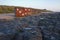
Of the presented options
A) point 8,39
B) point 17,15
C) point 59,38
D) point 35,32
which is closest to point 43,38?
point 35,32

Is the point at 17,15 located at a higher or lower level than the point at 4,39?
lower

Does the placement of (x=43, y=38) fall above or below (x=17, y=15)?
above

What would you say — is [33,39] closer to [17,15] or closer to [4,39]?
[4,39]

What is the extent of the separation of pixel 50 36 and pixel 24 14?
1110 cm

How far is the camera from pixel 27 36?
19.4ft

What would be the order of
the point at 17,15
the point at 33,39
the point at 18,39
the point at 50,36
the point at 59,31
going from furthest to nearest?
the point at 17,15 → the point at 59,31 → the point at 50,36 → the point at 18,39 → the point at 33,39

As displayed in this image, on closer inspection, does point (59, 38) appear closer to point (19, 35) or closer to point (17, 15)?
point (19, 35)

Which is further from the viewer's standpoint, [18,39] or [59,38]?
[59,38]

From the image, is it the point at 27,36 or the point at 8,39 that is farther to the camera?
the point at 8,39

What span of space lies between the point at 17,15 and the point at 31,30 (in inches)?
424

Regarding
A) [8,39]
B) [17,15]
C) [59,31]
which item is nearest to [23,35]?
[8,39]

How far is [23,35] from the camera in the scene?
612cm

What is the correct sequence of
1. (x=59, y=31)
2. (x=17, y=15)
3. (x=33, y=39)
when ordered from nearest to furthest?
(x=33, y=39), (x=59, y=31), (x=17, y=15)

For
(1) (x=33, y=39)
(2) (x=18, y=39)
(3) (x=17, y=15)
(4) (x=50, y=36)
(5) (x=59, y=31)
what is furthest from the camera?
(3) (x=17, y=15)
